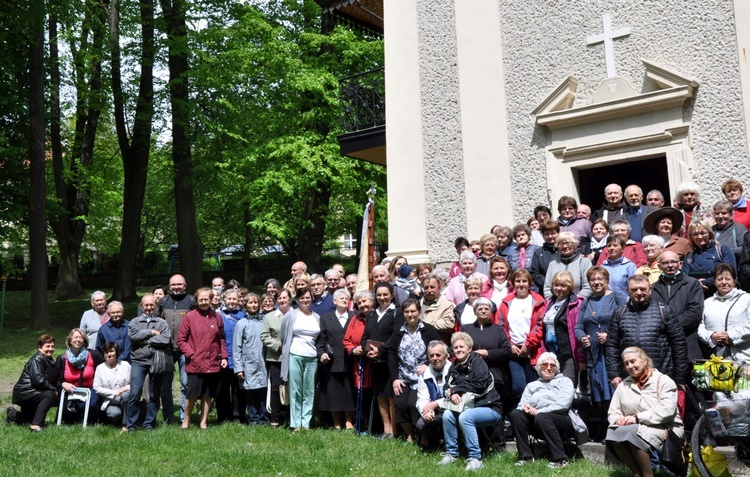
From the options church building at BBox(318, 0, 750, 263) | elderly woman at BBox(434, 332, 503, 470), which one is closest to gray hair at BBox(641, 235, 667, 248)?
elderly woman at BBox(434, 332, 503, 470)

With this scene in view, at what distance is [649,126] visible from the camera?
1034 centimetres

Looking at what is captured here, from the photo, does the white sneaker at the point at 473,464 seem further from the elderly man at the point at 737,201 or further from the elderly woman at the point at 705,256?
the elderly man at the point at 737,201

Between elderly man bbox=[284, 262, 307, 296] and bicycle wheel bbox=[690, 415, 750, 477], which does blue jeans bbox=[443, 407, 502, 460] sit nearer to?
bicycle wheel bbox=[690, 415, 750, 477]

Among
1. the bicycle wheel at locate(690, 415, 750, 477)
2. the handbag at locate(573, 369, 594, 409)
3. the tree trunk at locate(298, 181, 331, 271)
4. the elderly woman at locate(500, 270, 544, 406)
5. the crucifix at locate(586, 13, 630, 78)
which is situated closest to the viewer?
the bicycle wheel at locate(690, 415, 750, 477)

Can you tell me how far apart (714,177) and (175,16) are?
16407mm

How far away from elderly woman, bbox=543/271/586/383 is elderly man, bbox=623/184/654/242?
169 centimetres

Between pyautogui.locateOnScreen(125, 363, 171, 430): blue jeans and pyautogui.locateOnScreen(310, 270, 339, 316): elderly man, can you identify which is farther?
pyautogui.locateOnScreen(310, 270, 339, 316): elderly man

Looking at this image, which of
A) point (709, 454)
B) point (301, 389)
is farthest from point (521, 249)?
point (709, 454)

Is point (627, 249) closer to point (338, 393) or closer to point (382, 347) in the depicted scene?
point (382, 347)

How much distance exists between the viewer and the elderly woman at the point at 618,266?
7289 mm

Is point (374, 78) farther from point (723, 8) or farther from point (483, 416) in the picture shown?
point (483, 416)

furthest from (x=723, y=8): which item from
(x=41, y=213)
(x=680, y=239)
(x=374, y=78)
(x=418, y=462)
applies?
(x=41, y=213)

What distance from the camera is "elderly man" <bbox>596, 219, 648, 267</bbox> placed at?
7625 mm

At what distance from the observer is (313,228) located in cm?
2350
